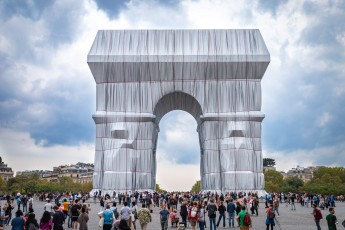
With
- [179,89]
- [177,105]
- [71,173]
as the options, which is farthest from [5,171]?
[179,89]

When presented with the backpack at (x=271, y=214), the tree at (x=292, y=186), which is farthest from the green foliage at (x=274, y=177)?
the backpack at (x=271, y=214)

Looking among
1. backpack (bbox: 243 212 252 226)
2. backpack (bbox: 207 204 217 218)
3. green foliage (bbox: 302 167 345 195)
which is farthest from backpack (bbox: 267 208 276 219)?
green foliage (bbox: 302 167 345 195)

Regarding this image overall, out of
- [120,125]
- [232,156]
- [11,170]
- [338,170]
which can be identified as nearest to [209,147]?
[232,156]

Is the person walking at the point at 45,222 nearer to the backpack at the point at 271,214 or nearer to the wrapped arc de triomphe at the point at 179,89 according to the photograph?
the backpack at the point at 271,214

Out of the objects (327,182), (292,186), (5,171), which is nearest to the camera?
(292,186)

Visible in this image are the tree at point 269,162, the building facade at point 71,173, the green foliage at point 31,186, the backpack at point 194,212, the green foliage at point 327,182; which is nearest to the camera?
the backpack at point 194,212

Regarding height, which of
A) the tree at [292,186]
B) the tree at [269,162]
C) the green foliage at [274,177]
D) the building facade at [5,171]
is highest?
the tree at [269,162]

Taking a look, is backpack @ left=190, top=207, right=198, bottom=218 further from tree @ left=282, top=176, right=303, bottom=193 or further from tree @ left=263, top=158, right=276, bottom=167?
tree @ left=263, top=158, right=276, bottom=167

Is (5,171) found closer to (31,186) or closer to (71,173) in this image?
(71,173)

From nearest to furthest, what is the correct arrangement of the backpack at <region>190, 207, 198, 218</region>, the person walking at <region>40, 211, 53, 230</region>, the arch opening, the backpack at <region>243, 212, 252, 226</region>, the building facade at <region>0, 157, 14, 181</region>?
the person walking at <region>40, 211, 53, 230</region> < the backpack at <region>243, 212, 252, 226</region> < the backpack at <region>190, 207, 198, 218</region> < the arch opening < the building facade at <region>0, 157, 14, 181</region>

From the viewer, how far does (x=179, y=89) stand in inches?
1797

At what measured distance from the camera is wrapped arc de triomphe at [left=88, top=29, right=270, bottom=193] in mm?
44250

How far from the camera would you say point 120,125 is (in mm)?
44500

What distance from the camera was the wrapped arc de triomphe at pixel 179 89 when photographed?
4425cm
